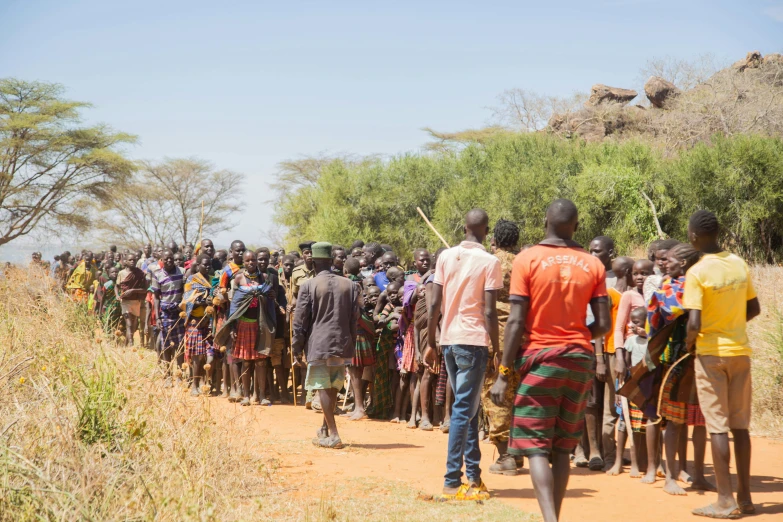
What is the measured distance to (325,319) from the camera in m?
7.84

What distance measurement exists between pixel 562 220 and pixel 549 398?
111 centimetres

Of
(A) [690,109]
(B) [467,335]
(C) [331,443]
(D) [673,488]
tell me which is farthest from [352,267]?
(A) [690,109]

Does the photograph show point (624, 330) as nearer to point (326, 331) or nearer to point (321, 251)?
point (326, 331)

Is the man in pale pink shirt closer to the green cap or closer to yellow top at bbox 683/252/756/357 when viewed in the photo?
yellow top at bbox 683/252/756/357

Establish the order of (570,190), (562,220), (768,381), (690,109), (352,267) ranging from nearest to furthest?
(562,220) < (768,381) < (352,267) < (570,190) < (690,109)

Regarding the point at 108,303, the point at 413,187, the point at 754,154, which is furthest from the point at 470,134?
the point at 108,303

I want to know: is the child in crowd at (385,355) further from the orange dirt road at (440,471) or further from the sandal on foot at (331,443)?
the sandal on foot at (331,443)

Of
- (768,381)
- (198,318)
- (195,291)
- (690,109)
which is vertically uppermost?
(690,109)

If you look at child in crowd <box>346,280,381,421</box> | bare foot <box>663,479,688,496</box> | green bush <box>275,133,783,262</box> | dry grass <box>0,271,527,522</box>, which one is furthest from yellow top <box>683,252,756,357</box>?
green bush <box>275,133,783,262</box>

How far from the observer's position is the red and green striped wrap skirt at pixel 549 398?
15.1 ft

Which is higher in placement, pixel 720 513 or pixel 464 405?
pixel 464 405

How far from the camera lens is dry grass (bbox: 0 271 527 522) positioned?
4.43 meters

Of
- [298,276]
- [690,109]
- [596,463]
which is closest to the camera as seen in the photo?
[596,463]

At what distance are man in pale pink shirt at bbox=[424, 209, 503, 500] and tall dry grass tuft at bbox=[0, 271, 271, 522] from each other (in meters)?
1.58
